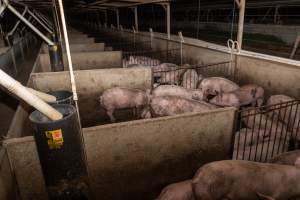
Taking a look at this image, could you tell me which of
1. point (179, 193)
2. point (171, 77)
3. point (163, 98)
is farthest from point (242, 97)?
point (179, 193)

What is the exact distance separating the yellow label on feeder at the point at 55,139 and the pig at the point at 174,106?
2877mm

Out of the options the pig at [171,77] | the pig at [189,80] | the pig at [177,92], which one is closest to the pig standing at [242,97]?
the pig at [177,92]

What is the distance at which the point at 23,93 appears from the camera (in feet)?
5.67

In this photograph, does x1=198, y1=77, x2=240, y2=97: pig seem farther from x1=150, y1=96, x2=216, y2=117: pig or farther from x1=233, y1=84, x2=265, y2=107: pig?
x1=150, y1=96, x2=216, y2=117: pig

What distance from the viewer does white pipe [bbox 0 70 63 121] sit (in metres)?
1.66

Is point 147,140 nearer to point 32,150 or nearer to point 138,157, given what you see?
point 138,157

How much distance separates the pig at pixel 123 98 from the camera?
516 centimetres

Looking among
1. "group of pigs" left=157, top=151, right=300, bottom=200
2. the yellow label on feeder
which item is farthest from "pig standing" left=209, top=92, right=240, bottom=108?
the yellow label on feeder

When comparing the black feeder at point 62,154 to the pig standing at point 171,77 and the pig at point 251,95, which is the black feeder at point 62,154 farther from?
the pig standing at point 171,77

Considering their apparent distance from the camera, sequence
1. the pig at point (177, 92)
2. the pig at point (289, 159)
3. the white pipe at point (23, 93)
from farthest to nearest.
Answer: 1. the pig at point (177, 92)
2. the pig at point (289, 159)
3. the white pipe at point (23, 93)

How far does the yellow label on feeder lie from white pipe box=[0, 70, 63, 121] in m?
0.11

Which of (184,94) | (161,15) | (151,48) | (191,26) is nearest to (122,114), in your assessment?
(184,94)

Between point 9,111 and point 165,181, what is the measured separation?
5.32 meters

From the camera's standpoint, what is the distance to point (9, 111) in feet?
21.8
